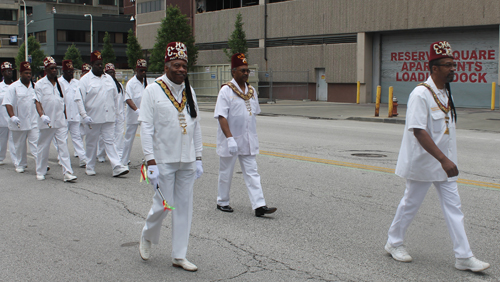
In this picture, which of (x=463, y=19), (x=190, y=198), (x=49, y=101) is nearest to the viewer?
(x=190, y=198)

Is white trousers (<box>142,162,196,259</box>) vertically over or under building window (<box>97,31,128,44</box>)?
under

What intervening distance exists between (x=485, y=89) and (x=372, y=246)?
2252 centimetres

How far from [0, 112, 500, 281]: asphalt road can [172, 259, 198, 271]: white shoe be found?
0.06m

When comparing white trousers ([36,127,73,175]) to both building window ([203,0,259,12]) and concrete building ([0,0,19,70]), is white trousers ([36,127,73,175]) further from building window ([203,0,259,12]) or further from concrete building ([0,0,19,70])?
concrete building ([0,0,19,70])

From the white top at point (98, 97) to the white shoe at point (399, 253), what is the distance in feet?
19.4

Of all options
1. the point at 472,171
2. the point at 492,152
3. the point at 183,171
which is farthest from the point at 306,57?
the point at 183,171

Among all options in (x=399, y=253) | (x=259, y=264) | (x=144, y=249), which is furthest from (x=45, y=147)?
(x=399, y=253)

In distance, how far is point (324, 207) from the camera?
6.91 m

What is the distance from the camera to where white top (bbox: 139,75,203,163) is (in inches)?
187

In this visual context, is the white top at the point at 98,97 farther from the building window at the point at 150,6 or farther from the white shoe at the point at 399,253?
the building window at the point at 150,6

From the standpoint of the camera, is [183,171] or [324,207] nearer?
[183,171]

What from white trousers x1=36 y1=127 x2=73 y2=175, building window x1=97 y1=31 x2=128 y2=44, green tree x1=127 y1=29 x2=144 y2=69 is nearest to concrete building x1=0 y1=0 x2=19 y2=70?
building window x1=97 y1=31 x2=128 y2=44

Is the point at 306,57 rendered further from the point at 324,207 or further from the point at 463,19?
the point at 324,207

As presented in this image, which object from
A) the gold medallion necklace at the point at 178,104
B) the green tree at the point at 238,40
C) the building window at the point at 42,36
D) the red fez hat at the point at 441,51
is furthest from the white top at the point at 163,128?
the building window at the point at 42,36
